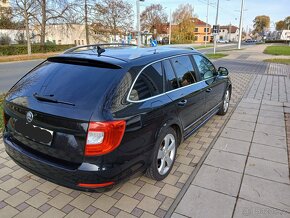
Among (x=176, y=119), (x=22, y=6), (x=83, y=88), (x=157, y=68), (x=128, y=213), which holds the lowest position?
(x=128, y=213)

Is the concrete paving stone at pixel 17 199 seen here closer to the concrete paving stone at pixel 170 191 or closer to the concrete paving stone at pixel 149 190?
the concrete paving stone at pixel 149 190

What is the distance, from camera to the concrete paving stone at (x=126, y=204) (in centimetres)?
259

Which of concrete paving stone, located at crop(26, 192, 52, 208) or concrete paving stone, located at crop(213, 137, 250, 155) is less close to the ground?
concrete paving stone, located at crop(213, 137, 250, 155)

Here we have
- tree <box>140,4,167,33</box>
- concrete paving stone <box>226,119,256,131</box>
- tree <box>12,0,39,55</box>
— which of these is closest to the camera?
concrete paving stone <box>226,119,256,131</box>

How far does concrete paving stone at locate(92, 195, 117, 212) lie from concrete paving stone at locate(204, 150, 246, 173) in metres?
1.55

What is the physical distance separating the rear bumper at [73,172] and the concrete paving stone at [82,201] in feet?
1.51

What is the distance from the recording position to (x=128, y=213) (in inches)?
98.9

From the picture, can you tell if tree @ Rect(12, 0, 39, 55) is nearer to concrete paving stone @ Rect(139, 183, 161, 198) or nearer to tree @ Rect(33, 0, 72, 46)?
tree @ Rect(33, 0, 72, 46)

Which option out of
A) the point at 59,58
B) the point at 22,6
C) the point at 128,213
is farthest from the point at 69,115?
the point at 22,6

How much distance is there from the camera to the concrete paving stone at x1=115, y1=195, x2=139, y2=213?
259cm

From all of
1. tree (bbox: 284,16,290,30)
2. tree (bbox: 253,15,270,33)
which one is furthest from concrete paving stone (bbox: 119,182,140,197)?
tree (bbox: 253,15,270,33)

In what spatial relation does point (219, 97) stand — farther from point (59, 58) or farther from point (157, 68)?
point (59, 58)

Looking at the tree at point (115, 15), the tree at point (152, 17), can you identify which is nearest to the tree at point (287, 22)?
the tree at point (152, 17)

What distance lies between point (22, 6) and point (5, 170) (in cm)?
→ 2391
